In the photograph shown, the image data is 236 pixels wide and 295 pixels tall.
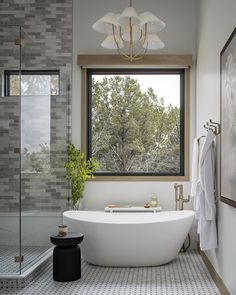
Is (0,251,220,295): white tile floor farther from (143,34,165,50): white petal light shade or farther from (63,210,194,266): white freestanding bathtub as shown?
(143,34,165,50): white petal light shade

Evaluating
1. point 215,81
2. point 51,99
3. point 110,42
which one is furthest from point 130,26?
point 51,99

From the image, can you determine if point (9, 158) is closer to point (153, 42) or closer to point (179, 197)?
point (153, 42)

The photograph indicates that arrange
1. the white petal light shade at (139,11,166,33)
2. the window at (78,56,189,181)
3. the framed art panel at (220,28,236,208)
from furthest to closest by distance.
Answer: the window at (78,56,189,181), the white petal light shade at (139,11,166,33), the framed art panel at (220,28,236,208)

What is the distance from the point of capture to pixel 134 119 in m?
6.34

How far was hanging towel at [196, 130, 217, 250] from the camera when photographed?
4.23m

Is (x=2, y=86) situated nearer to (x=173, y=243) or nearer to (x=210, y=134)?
(x=210, y=134)

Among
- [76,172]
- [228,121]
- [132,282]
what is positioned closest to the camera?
[228,121]

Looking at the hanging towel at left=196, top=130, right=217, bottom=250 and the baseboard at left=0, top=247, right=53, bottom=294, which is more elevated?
the hanging towel at left=196, top=130, right=217, bottom=250

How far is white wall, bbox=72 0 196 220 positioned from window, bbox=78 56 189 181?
0.14m

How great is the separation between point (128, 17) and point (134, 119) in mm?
1881

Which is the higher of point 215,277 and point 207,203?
point 207,203

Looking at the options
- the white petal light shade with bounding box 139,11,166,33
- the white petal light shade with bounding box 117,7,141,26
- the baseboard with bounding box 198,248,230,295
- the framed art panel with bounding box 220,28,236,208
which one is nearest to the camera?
the framed art panel with bounding box 220,28,236,208

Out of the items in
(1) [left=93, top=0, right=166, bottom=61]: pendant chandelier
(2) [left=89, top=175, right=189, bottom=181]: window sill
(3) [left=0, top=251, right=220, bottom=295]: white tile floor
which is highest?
(1) [left=93, top=0, right=166, bottom=61]: pendant chandelier

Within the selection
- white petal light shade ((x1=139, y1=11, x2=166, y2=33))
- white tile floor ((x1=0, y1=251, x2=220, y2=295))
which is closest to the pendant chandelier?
white petal light shade ((x1=139, y1=11, x2=166, y2=33))
